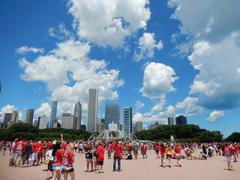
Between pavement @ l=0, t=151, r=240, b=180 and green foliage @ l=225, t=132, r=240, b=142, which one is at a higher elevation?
green foliage @ l=225, t=132, r=240, b=142

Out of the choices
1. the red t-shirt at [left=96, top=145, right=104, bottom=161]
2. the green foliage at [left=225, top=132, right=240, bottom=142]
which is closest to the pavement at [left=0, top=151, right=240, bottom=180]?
the red t-shirt at [left=96, top=145, right=104, bottom=161]

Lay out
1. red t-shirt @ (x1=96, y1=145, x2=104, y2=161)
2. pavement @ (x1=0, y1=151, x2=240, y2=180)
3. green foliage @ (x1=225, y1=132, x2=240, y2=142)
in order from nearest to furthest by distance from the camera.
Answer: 1. pavement @ (x1=0, y1=151, x2=240, y2=180)
2. red t-shirt @ (x1=96, y1=145, x2=104, y2=161)
3. green foliage @ (x1=225, y1=132, x2=240, y2=142)

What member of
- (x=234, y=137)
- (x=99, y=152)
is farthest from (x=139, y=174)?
(x=234, y=137)

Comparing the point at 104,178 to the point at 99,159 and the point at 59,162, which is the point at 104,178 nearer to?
the point at 99,159

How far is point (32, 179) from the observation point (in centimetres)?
1322

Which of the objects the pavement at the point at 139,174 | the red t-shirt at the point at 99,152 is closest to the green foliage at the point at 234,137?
the pavement at the point at 139,174

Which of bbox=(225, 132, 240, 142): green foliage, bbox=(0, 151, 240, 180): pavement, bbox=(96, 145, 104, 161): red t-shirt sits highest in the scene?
bbox=(225, 132, 240, 142): green foliage

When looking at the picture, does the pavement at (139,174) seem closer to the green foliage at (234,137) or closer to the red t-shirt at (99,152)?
the red t-shirt at (99,152)

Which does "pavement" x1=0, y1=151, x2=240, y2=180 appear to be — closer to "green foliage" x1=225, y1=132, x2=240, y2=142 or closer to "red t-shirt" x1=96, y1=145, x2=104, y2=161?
"red t-shirt" x1=96, y1=145, x2=104, y2=161

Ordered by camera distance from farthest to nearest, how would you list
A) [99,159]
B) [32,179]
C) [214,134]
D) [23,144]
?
[214,134], [23,144], [99,159], [32,179]

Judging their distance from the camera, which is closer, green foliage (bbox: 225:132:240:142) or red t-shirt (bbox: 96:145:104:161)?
red t-shirt (bbox: 96:145:104:161)

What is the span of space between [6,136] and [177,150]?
98524 millimetres

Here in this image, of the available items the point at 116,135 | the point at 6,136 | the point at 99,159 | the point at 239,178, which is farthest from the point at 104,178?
the point at 6,136

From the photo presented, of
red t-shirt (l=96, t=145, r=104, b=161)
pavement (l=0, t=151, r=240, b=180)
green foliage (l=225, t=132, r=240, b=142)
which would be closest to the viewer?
pavement (l=0, t=151, r=240, b=180)
